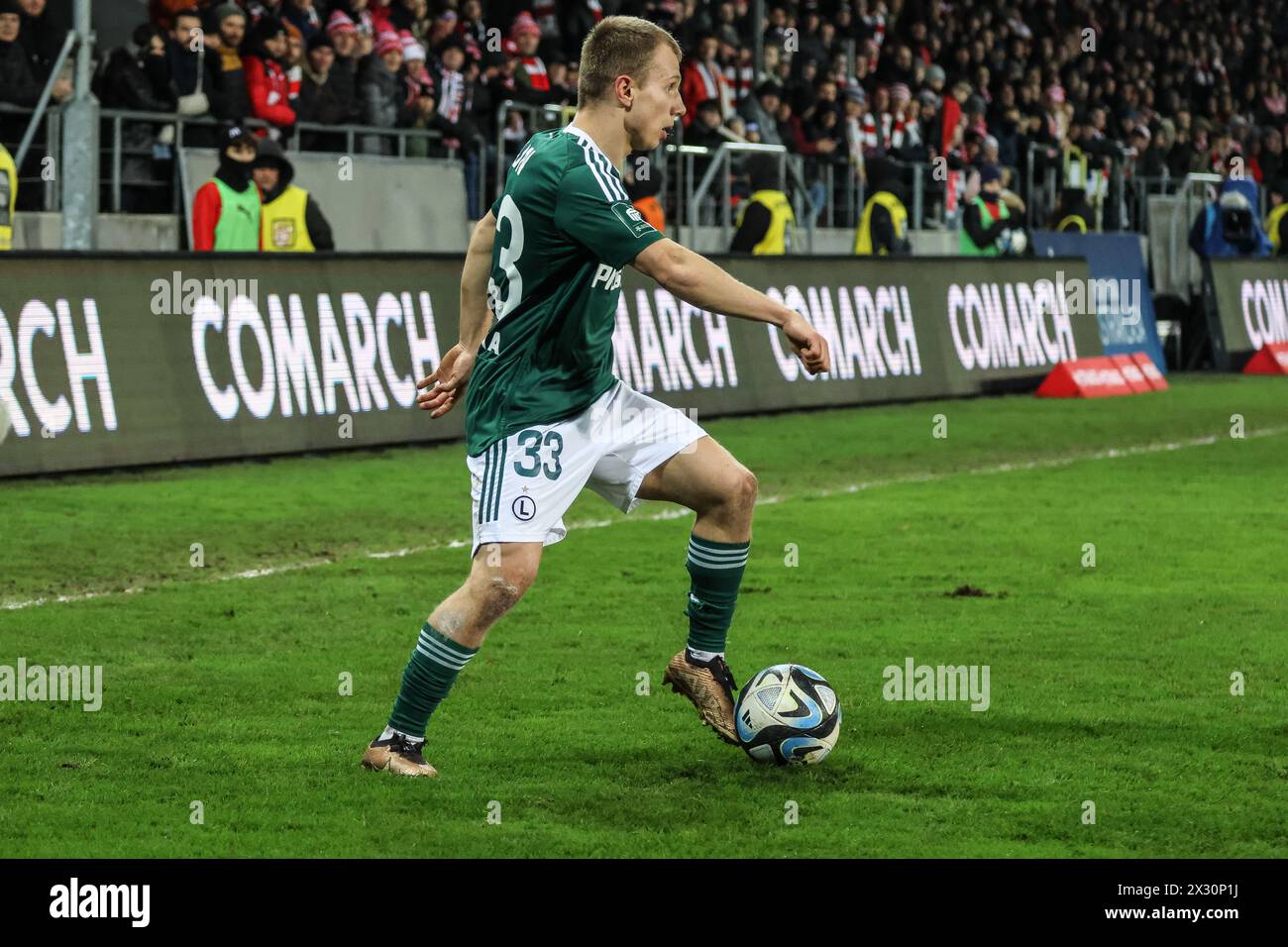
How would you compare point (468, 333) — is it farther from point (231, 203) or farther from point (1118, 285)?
point (1118, 285)

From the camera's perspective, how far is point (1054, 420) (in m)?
18.3

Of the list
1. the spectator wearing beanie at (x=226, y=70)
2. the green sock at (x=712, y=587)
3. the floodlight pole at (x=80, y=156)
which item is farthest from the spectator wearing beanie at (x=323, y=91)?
the green sock at (x=712, y=587)

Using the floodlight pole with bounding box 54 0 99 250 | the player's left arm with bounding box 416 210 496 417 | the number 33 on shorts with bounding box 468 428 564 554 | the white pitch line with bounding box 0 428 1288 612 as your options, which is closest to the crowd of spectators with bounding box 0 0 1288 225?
the floodlight pole with bounding box 54 0 99 250

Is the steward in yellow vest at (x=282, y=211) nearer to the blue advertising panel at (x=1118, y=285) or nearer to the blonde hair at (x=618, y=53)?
the blonde hair at (x=618, y=53)

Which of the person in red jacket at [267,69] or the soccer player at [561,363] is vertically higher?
the person in red jacket at [267,69]

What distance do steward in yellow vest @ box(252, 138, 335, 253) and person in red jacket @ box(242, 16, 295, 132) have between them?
1574 millimetres

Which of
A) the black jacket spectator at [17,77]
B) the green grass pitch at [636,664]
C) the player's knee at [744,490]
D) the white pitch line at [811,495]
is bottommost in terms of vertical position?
the white pitch line at [811,495]

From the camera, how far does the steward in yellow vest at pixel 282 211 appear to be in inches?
631

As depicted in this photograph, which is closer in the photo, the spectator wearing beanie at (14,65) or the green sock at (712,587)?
the green sock at (712,587)

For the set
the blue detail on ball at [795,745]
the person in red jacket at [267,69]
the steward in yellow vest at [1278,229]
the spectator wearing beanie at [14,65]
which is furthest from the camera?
the steward in yellow vest at [1278,229]

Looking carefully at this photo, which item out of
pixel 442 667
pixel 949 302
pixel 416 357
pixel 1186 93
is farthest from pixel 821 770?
pixel 1186 93

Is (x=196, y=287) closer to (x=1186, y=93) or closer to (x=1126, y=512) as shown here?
(x=1126, y=512)

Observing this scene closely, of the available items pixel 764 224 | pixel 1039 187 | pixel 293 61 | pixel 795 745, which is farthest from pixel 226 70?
pixel 1039 187

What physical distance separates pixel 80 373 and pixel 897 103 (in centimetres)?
1609
